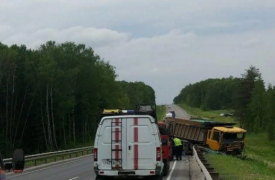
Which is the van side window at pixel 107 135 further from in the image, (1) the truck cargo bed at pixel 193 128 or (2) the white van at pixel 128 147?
(1) the truck cargo bed at pixel 193 128

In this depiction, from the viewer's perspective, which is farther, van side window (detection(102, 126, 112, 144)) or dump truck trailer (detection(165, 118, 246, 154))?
dump truck trailer (detection(165, 118, 246, 154))

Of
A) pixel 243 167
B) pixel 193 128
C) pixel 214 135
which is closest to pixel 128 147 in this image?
pixel 243 167

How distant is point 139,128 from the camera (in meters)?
14.9

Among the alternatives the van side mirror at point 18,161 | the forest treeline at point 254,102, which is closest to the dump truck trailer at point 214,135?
the van side mirror at point 18,161

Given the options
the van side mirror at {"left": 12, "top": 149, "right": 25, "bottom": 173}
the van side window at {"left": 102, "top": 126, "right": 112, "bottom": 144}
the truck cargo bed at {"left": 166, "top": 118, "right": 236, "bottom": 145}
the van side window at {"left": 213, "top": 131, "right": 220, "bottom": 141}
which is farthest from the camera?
the truck cargo bed at {"left": 166, "top": 118, "right": 236, "bottom": 145}

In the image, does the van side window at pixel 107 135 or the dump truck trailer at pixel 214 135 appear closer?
the van side window at pixel 107 135

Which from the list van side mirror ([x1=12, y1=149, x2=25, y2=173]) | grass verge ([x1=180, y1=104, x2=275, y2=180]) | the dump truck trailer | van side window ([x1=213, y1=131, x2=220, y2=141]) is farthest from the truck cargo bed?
van side mirror ([x1=12, y1=149, x2=25, y2=173])

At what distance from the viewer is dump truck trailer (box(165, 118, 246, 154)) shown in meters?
36.0

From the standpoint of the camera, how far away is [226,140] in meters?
36.0

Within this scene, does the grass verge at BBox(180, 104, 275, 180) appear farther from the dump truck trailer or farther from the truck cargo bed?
the truck cargo bed

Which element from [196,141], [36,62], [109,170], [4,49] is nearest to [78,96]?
[36,62]

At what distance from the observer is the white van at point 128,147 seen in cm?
1476

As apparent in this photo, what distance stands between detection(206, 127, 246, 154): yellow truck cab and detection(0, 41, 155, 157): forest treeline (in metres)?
27.3

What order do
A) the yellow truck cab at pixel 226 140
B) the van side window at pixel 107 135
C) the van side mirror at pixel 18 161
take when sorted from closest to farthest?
the van side mirror at pixel 18 161
the van side window at pixel 107 135
the yellow truck cab at pixel 226 140
